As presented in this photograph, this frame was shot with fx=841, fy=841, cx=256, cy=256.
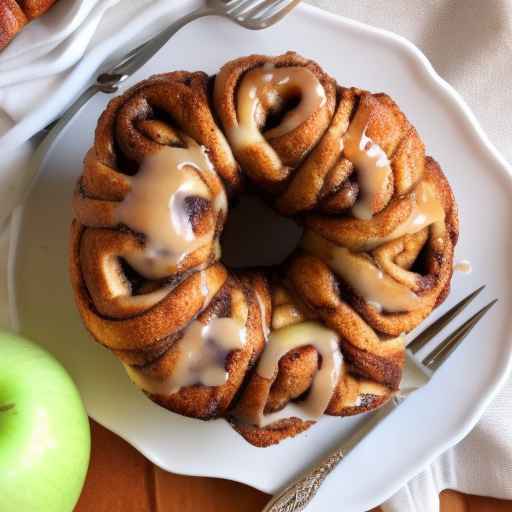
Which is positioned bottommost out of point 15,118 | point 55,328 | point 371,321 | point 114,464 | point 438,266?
point 114,464

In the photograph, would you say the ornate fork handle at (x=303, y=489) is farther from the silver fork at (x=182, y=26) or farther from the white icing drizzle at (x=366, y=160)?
the silver fork at (x=182, y=26)

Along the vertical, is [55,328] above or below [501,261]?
below

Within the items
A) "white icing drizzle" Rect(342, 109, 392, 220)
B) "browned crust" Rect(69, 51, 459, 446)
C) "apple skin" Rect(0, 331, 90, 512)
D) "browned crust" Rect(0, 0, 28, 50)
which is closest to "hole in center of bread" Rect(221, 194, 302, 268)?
"browned crust" Rect(69, 51, 459, 446)

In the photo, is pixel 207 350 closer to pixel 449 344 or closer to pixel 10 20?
pixel 449 344

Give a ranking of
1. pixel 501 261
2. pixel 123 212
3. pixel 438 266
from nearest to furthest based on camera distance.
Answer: pixel 123 212 < pixel 438 266 < pixel 501 261

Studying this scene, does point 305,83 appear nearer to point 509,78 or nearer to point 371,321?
point 371,321

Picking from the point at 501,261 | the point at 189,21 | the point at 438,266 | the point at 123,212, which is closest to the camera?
the point at 123,212

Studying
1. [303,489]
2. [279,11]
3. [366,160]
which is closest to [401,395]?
[303,489]

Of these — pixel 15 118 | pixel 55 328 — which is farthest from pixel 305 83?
pixel 55 328
